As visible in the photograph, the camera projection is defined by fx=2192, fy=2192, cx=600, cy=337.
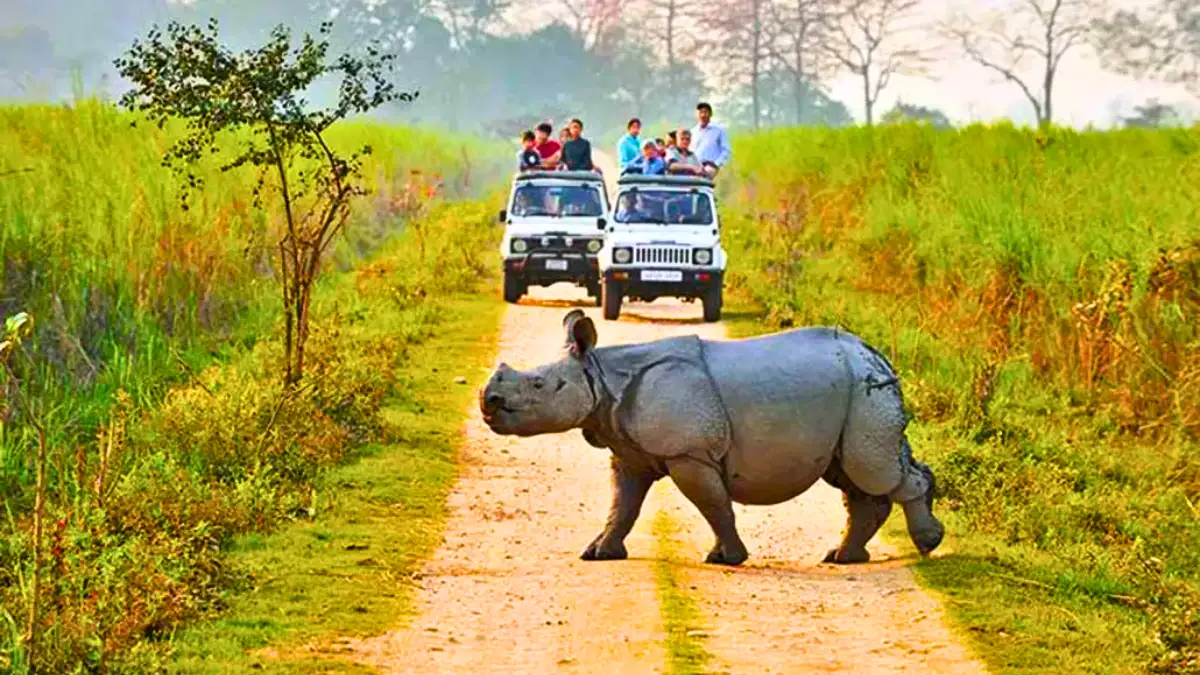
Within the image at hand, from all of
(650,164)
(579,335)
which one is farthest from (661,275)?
(579,335)

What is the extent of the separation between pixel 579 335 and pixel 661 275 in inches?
436

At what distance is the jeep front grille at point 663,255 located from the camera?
21.9 m

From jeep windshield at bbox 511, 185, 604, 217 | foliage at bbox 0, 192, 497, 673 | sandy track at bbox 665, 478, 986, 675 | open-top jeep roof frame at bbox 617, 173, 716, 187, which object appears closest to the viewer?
foliage at bbox 0, 192, 497, 673

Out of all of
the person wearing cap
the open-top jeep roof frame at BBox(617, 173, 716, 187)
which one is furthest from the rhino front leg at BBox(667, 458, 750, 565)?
the person wearing cap

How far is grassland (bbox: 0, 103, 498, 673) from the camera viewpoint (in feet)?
30.6

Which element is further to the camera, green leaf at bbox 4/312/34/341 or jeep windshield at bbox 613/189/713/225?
jeep windshield at bbox 613/189/713/225

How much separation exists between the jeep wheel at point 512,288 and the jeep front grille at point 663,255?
2288 millimetres

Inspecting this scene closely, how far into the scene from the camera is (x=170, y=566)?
32.2 feet

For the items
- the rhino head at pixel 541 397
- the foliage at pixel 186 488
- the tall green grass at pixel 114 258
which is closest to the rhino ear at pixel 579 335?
the rhino head at pixel 541 397

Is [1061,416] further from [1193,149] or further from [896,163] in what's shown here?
[896,163]

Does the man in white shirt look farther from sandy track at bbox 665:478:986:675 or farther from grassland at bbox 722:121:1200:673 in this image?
sandy track at bbox 665:478:986:675

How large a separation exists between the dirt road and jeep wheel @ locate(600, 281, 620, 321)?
26.3 feet

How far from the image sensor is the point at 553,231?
23594 mm

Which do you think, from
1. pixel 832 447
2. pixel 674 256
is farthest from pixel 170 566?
pixel 674 256
